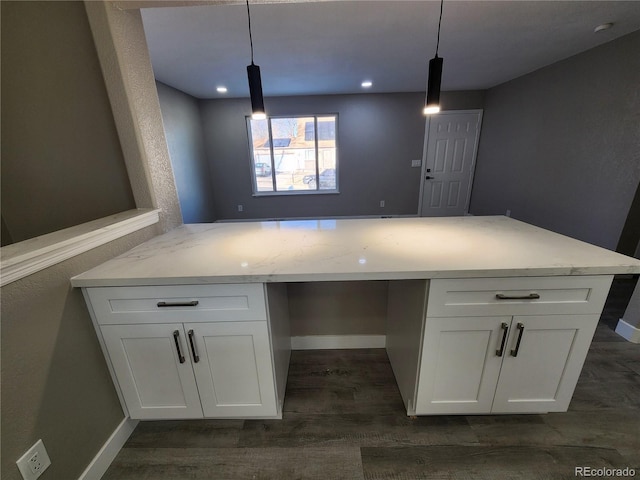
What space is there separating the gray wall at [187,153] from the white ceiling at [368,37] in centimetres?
38

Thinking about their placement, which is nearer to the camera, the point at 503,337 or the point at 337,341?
the point at 503,337

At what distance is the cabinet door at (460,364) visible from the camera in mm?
1127

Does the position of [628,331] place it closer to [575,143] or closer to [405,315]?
[405,315]

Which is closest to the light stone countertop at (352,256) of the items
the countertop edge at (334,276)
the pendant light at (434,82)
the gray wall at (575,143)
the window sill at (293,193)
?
the countertop edge at (334,276)

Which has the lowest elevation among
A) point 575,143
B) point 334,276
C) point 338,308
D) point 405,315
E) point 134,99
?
point 338,308

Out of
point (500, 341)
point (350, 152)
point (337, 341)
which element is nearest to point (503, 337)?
point (500, 341)

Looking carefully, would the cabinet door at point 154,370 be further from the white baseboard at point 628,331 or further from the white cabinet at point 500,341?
the white baseboard at point 628,331

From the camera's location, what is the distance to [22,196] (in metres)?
1.39

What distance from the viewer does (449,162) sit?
5.17m

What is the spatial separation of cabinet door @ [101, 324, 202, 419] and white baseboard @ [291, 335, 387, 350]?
0.79 m

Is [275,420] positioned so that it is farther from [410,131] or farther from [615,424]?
[410,131]

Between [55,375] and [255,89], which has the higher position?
[255,89]

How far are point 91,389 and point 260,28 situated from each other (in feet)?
9.40

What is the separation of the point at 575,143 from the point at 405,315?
339 centimetres
